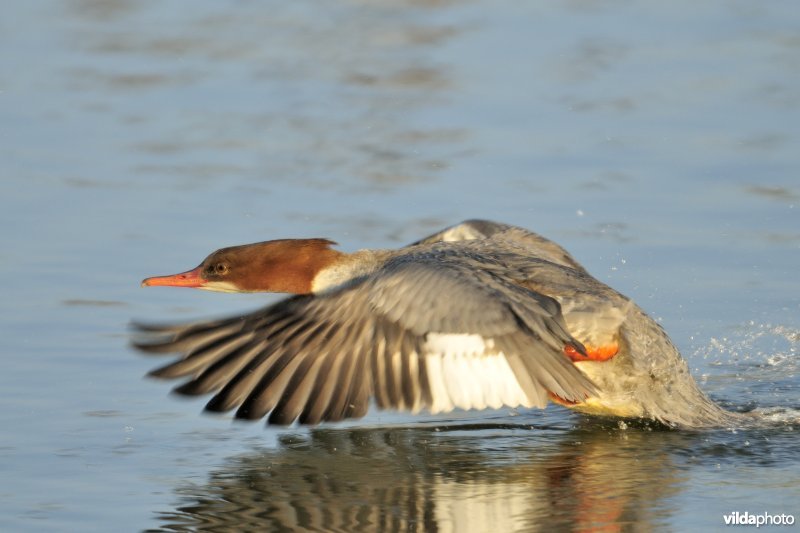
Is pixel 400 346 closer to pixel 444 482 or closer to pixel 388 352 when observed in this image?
pixel 388 352

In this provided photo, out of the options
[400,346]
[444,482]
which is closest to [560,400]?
[444,482]

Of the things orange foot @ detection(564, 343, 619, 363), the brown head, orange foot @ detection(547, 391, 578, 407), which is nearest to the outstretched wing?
orange foot @ detection(547, 391, 578, 407)

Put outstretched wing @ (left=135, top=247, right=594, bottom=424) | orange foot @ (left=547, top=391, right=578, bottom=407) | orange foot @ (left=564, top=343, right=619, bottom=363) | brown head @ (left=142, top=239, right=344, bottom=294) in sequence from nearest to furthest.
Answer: outstretched wing @ (left=135, top=247, right=594, bottom=424), orange foot @ (left=547, top=391, right=578, bottom=407), orange foot @ (left=564, top=343, right=619, bottom=363), brown head @ (left=142, top=239, right=344, bottom=294)

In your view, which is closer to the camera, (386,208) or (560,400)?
(560,400)

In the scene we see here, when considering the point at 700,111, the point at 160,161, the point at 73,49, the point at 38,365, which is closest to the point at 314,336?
the point at 38,365

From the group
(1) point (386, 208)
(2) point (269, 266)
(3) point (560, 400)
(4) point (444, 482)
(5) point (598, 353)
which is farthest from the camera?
(1) point (386, 208)

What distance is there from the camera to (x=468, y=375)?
6.54 meters

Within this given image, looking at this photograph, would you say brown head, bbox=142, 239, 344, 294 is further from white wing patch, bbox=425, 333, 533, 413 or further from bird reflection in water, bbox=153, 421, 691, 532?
white wing patch, bbox=425, 333, 533, 413

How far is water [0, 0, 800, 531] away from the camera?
644cm

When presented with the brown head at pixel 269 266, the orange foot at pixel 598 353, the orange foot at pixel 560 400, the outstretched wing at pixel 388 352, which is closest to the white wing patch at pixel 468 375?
the outstretched wing at pixel 388 352

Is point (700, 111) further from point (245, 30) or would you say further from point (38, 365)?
point (38, 365)

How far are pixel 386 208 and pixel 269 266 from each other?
91.2 inches

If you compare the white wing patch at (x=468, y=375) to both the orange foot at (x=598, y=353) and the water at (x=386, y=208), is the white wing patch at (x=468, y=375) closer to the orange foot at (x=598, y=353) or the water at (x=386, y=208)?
the water at (x=386, y=208)

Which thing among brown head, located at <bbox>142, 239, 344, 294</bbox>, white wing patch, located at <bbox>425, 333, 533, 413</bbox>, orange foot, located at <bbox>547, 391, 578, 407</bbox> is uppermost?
brown head, located at <bbox>142, 239, 344, 294</bbox>
